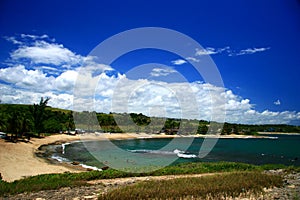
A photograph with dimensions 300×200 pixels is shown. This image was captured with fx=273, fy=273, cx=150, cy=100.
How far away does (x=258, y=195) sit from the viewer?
13.7 m

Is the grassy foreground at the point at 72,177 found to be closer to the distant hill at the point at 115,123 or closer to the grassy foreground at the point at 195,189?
the grassy foreground at the point at 195,189

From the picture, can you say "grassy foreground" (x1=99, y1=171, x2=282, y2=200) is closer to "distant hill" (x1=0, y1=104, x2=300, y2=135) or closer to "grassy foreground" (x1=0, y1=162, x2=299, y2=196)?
"grassy foreground" (x1=0, y1=162, x2=299, y2=196)

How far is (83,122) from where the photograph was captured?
379ft

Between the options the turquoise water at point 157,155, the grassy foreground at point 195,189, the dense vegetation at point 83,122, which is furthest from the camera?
the dense vegetation at point 83,122

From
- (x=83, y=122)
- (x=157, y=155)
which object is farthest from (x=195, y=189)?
(x=83, y=122)

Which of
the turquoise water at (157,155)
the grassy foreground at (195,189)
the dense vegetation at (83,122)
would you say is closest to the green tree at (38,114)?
the dense vegetation at (83,122)

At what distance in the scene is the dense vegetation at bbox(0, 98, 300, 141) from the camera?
188ft

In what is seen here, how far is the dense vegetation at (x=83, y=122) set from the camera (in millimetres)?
57406

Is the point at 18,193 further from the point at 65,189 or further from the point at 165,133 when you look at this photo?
the point at 165,133

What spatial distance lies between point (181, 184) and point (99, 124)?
327 ft

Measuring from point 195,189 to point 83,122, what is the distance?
105832 mm

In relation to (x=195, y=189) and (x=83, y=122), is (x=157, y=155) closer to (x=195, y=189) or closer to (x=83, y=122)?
(x=195, y=189)

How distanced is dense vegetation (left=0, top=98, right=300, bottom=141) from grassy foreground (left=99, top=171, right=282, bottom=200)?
4187 centimetres

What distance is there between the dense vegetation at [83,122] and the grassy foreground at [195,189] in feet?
137
